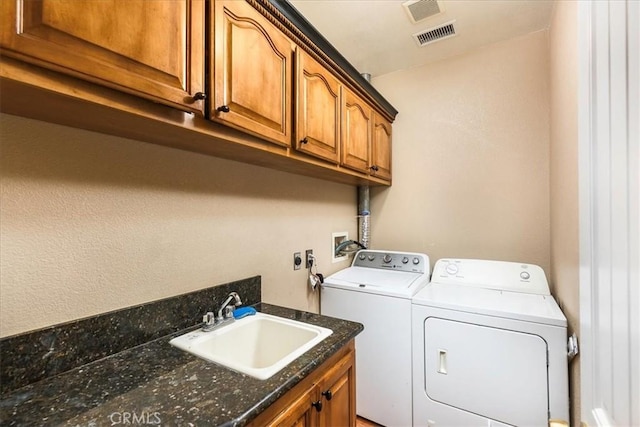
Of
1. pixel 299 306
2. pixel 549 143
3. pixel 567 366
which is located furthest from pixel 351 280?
pixel 549 143

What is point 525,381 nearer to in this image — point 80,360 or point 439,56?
point 80,360

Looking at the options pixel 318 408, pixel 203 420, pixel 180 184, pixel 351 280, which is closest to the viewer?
pixel 203 420

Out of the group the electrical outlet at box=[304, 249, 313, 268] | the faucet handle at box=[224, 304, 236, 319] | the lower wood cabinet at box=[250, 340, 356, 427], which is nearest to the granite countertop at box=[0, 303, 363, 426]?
the lower wood cabinet at box=[250, 340, 356, 427]

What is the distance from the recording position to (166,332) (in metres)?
1.16

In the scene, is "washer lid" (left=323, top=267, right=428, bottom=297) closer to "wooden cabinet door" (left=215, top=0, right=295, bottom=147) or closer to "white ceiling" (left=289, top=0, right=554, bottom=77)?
"wooden cabinet door" (left=215, top=0, right=295, bottom=147)

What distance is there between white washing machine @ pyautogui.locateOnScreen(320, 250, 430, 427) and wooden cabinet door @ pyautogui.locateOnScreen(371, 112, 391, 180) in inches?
34.7

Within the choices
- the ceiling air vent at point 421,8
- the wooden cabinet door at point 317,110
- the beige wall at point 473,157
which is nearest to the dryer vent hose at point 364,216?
the beige wall at point 473,157

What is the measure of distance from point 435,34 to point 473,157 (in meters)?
0.98

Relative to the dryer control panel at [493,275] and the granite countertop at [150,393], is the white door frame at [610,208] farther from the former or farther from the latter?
the dryer control panel at [493,275]

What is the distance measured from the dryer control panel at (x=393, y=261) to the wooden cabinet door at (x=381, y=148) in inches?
26.4

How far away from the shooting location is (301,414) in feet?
3.14

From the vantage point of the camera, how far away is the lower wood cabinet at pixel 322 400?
34.4 inches

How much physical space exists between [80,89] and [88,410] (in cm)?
81

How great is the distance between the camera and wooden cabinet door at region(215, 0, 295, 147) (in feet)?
3.25
